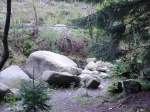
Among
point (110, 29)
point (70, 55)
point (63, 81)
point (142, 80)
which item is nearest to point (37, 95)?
point (110, 29)

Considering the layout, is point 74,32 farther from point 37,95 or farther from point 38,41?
point 37,95

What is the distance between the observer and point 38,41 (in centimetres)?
1428

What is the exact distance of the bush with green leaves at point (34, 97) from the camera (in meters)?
7.15

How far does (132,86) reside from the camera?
8.70m

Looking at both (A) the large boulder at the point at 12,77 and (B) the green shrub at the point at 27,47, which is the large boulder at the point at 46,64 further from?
(B) the green shrub at the point at 27,47

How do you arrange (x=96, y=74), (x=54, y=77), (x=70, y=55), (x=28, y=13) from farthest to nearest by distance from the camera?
(x=28, y=13)
(x=70, y=55)
(x=96, y=74)
(x=54, y=77)

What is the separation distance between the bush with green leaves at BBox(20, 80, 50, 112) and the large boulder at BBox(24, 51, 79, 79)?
167 inches

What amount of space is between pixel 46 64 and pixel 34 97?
15.3ft

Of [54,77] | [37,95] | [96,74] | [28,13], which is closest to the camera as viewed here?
[37,95]

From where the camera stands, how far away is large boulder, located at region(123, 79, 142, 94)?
8.68m

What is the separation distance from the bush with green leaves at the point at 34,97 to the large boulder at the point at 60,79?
3388 millimetres

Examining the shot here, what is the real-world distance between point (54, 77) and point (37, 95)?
11.8 ft

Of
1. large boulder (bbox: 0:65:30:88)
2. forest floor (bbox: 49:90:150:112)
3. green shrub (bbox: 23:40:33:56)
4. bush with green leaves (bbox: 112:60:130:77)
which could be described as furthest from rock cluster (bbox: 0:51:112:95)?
green shrub (bbox: 23:40:33:56)

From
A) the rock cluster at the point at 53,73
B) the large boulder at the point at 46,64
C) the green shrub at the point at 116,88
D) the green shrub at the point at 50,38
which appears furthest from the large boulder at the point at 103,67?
the green shrub at the point at 116,88
